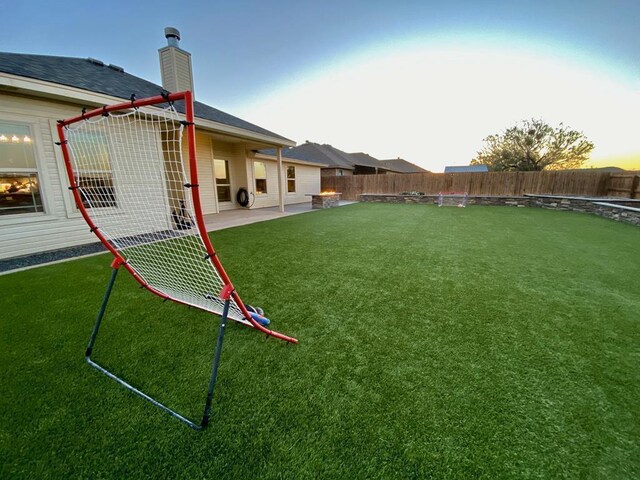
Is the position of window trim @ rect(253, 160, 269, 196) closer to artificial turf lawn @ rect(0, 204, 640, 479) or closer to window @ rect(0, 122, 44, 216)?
window @ rect(0, 122, 44, 216)

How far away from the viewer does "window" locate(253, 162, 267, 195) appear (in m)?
11.5

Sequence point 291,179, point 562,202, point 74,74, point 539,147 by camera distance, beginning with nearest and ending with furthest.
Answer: point 74,74 < point 562,202 < point 291,179 < point 539,147

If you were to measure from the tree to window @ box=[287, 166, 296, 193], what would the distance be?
76.6 ft

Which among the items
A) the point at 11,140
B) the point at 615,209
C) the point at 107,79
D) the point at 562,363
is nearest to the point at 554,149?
the point at 615,209

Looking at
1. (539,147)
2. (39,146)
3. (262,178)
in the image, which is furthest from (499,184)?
(39,146)

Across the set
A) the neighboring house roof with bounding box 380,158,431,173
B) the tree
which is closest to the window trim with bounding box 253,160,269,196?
the neighboring house roof with bounding box 380,158,431,173

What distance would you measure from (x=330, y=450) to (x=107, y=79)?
28.5 feet

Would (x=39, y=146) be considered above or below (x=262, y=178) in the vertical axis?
above

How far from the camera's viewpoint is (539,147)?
926 inches

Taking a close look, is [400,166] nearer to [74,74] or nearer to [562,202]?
[562,202]

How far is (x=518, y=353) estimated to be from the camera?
1.95 metres

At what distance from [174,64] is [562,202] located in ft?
53.7

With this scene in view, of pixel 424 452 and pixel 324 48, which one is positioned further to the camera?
pixel 324 48

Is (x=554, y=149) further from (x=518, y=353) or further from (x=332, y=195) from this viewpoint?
(x=518, y=353)
